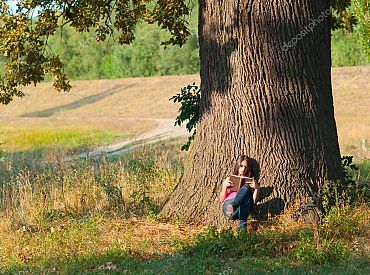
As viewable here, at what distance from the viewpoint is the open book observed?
8289mm

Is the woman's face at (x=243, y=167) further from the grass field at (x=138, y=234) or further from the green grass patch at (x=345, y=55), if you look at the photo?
the green grass patch at (x=345, y=55)

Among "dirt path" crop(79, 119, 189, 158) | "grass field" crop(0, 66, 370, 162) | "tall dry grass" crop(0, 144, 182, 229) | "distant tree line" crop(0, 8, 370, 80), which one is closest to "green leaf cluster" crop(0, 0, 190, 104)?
"tall dry grass" crop(0, 144, 182, 229)

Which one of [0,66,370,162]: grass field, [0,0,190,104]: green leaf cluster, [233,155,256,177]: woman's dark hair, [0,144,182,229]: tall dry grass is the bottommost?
[0,66,370,162]: grass field

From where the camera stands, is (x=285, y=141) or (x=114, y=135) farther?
(x=114, y=135)

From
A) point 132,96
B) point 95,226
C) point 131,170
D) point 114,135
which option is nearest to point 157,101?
point 132,96

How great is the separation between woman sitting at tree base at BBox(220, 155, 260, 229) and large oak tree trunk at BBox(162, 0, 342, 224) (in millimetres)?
173

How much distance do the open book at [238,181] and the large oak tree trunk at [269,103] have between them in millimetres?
220

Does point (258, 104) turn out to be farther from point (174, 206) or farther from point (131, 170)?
point (131, 170)

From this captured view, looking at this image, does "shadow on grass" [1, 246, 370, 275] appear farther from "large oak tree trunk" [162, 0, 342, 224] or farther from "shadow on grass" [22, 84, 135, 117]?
"shadow on grass" [22, 84, 135, 117]

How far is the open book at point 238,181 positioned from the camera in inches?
326

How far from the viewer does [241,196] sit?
8.08 metres

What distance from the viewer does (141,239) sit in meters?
8.19

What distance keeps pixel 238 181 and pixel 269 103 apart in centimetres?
100

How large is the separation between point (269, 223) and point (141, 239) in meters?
1.52
